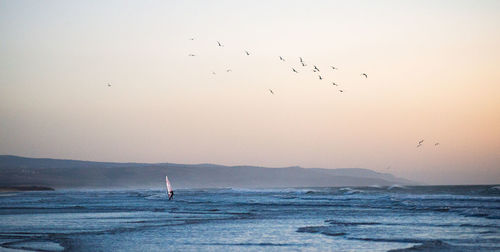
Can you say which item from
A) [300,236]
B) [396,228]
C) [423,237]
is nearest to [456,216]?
[396,228]

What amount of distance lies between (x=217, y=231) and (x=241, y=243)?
189 inches

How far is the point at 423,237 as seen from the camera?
2448 cm

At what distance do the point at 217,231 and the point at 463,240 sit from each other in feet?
32.3

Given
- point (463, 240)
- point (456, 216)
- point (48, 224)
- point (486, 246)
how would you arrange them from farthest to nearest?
point (456, 216) → point (48, 224) → point (463, 240) → point (486, 246)

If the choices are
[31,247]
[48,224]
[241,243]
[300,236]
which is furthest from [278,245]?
[48,224]

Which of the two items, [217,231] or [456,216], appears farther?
[456,216]

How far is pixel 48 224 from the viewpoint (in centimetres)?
3112

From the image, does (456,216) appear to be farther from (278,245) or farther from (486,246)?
(278,245)

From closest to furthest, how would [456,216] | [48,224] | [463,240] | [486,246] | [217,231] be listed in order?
[486,246], [463,240], [217,231], [48,224], [456,216]

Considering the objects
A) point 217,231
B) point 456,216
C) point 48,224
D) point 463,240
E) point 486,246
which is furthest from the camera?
point 456,216

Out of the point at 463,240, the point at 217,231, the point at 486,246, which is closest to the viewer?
the point at 486,246

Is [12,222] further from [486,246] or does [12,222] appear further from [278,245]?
[486,246]

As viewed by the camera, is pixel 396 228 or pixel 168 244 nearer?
pixel 168 244

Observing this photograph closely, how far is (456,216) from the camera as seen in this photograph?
35.3 m
